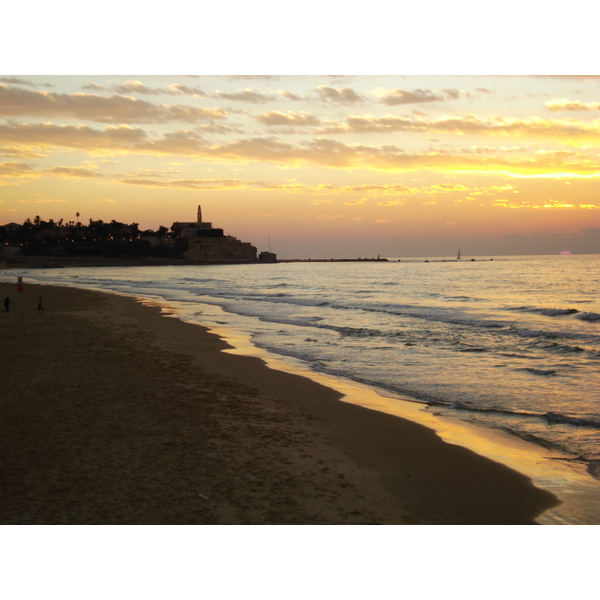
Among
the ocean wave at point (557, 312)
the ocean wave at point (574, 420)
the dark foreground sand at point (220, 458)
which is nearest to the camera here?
the dark foreground sand at point (220, 458)

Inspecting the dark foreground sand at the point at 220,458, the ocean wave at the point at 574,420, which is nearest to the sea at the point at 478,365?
the ocean wave at the point at 574,420

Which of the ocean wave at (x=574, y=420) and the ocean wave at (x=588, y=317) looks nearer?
the ocean wave at (x=574, y=420)

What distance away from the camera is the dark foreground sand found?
5.15 m

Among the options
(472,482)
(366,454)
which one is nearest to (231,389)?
(366,454)

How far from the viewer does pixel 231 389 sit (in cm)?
1068

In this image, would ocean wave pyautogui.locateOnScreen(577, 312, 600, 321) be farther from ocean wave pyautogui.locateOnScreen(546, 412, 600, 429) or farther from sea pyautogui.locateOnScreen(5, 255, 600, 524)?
ocean wave pyautogui.locateOnScreen(546, 412, 600, 429)

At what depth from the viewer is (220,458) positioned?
6508mm

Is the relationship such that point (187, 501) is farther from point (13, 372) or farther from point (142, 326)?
point (142, 326)

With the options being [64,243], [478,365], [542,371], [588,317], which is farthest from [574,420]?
[64,243]

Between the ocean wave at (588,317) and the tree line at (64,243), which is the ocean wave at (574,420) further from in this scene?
the tree line at (64,243)

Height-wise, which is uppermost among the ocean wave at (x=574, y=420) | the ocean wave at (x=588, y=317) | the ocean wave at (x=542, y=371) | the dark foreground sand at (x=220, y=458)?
the ocean wave at (x=588, y=317)

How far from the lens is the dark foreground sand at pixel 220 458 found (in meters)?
5.15

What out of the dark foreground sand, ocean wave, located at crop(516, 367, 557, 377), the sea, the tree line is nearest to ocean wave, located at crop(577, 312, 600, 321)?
the sea

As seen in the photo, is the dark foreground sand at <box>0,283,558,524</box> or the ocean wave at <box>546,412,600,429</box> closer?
the dark foreground sand at <box>0,283,558,524</box>
